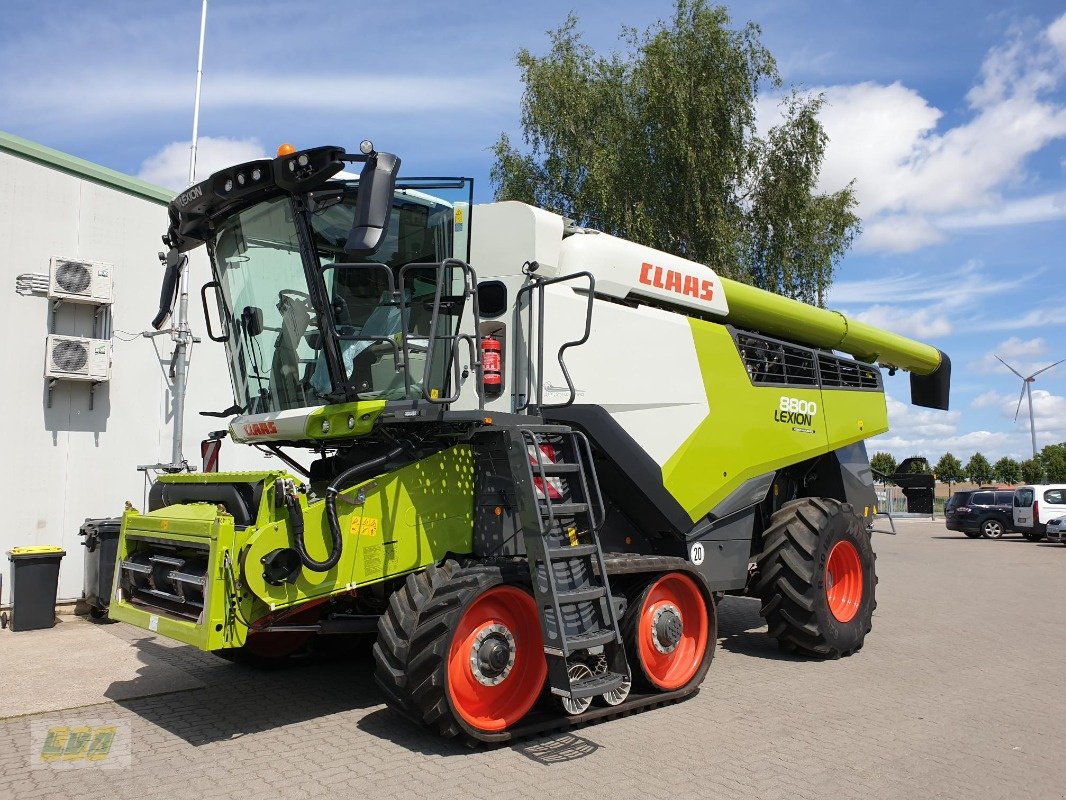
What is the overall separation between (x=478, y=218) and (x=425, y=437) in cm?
170

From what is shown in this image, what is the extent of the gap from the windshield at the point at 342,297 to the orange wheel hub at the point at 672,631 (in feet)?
7.22

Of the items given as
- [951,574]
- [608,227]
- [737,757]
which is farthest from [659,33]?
[737,757]

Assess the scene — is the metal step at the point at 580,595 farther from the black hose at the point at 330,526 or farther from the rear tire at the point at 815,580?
the rear tire at the point at 815,580

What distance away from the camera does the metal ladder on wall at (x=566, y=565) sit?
5.18 meters

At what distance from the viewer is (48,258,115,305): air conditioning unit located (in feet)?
32.7

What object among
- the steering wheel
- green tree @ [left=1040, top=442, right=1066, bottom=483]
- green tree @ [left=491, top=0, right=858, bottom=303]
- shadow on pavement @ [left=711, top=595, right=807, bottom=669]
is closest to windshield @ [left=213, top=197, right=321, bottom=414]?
the steering wheel

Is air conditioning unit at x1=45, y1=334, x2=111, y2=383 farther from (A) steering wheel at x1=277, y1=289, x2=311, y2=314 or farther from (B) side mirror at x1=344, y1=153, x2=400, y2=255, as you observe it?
(B) side mirror at x1=344, y1=153, x2=400, y2=255

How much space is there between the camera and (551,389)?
614cm

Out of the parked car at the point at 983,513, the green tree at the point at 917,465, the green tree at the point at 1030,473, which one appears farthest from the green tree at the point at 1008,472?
the green tree at the point at 917,465

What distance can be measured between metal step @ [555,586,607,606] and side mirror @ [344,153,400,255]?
236 centimetres

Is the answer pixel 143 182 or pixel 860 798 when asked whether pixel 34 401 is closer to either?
pixel 143 182

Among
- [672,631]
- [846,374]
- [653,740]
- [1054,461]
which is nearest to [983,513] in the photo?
[846,374]

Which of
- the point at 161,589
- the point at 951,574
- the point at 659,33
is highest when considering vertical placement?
the point at 659,33

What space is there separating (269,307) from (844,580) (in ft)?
19.3
